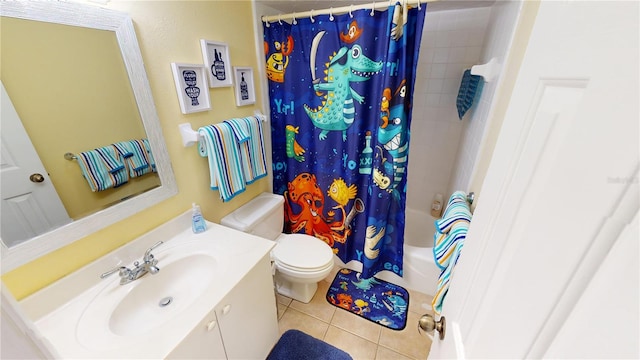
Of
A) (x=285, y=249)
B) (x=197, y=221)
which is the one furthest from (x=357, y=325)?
(x=197, y=221)

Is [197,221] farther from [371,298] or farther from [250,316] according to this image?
[371,298]

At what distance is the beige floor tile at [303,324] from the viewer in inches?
62.2

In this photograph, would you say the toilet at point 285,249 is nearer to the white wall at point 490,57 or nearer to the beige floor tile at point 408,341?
the beige floor tile at point 408,341

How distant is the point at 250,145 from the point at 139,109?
597mm

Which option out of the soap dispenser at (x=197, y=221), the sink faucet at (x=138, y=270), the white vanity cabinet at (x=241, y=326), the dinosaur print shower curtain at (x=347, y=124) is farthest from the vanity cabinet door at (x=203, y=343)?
the dinosaur print shower curtain at (x=347, y=124)

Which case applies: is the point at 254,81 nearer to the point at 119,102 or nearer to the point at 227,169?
the point at 227,169

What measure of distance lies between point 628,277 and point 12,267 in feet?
4.67

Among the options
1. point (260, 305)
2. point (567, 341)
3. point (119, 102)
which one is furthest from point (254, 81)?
point (567, 341)

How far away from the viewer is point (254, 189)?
187cm

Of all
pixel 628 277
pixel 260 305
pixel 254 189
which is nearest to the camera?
pixel 628 277

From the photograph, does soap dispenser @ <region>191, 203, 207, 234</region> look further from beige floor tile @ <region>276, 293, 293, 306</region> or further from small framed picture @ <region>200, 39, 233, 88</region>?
beige floor tile @ <region>276, 293, 293, 306</region>

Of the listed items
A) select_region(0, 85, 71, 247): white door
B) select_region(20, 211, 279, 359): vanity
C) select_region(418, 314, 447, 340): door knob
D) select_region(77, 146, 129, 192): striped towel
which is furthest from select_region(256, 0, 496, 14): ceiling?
select_region(418, 314, 447, 340): door knob

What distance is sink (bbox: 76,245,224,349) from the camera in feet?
2.71

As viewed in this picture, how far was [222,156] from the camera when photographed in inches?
53.6
